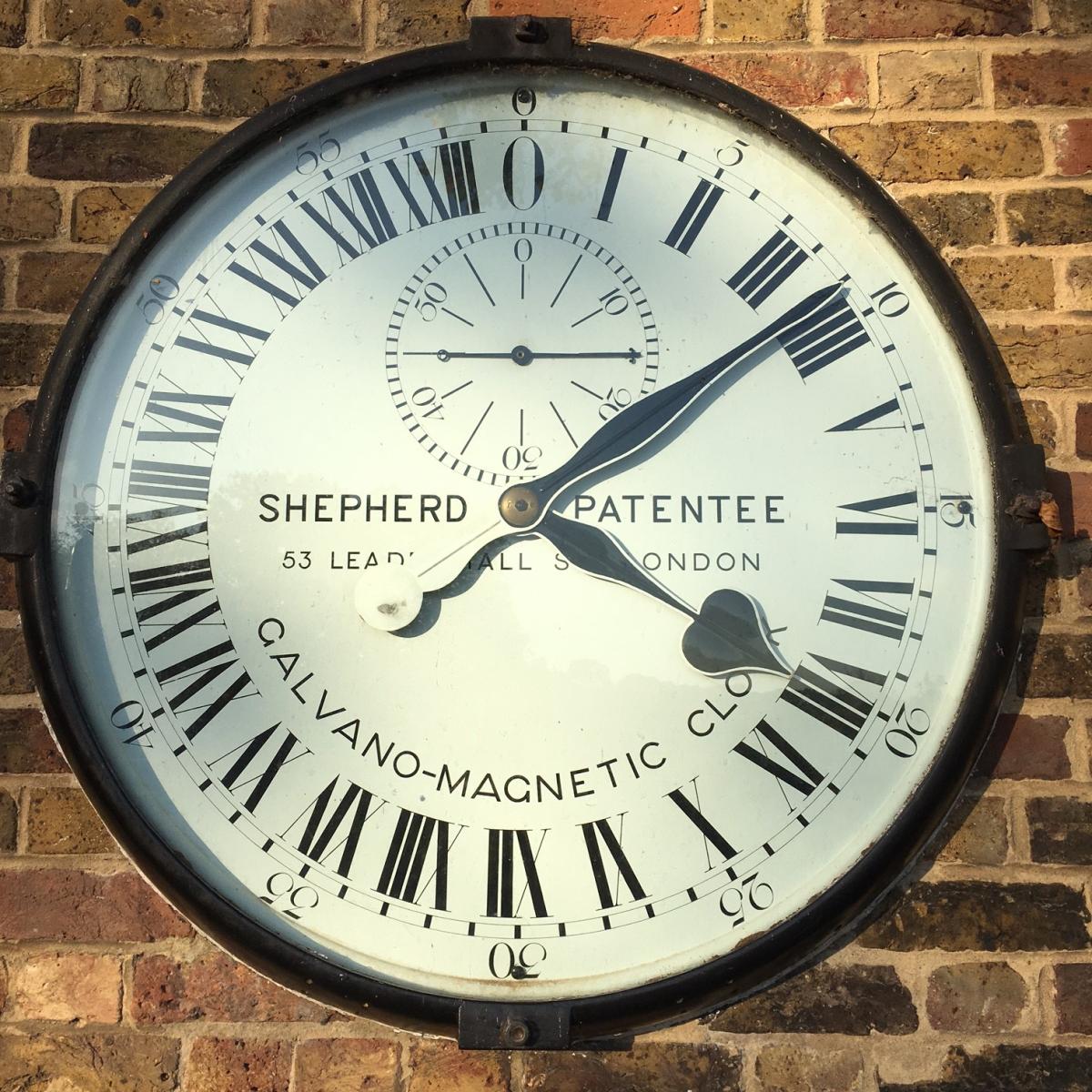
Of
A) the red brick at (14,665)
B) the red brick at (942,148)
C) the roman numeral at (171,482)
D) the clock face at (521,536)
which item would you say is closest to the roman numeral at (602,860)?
the clock face at (521,536)

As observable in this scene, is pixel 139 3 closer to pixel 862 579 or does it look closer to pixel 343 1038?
pixel 862 579

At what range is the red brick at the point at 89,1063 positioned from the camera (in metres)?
1.58

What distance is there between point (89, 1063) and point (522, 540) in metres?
0.90

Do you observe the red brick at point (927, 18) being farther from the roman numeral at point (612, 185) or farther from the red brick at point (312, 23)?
the red brick at point (312, 23)

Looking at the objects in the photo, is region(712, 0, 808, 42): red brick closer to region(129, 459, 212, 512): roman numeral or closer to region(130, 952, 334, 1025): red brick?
region(129, 459, 212, 512): roman numeral

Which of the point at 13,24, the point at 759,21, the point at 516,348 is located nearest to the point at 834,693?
the point at 516,348

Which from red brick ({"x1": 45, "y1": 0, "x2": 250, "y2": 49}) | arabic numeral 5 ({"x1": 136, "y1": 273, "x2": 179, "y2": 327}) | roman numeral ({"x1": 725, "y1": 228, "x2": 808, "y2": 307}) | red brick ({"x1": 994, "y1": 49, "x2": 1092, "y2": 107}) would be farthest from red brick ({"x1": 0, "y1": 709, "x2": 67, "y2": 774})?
red brick ({"x1": 994, "y1": 49, "x2": 1092, "y2": 107})

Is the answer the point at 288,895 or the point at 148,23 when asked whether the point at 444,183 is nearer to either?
the point at 148,23

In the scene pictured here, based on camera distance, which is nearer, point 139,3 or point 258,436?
point 258,436

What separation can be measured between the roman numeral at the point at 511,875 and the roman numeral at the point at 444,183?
0.89 m

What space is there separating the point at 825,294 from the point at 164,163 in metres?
1.01

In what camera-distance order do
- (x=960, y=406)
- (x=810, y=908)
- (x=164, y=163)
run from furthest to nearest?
(x=164, y=163), (x=960, y=406), (x=810, y=908)

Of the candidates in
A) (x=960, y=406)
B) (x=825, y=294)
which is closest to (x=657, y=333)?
(x=825, y=294)

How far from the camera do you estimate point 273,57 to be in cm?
186
